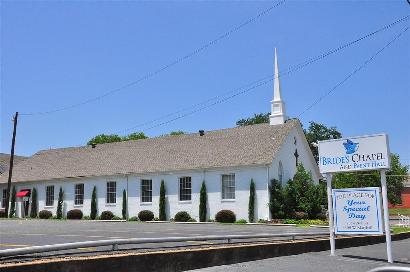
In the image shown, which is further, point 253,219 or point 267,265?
point 253,219

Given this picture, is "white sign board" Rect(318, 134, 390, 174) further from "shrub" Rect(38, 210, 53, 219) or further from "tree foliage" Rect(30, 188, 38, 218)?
"tree foliage" Rect(30, 188, 38, 218)

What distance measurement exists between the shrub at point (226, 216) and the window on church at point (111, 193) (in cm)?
1085

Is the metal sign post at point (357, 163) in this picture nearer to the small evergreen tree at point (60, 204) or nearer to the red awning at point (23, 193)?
the small evergreen tree at point (60, 204)

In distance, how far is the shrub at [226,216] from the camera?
34.2 metres

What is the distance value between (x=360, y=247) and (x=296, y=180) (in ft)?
62.4

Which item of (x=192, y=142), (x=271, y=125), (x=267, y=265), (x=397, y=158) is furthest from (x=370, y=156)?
(x=397, y=158)

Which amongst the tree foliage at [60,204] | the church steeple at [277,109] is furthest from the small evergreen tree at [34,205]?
the church steeple at [277,109]

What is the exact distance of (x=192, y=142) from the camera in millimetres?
41938

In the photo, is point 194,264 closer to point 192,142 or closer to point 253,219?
point 253,219

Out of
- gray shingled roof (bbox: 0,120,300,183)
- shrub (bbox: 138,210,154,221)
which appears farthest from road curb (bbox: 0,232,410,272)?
shrub (bbox: 138,210,154,221)

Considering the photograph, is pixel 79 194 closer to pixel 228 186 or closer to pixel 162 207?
pixel 162 207

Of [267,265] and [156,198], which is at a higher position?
[156,198]

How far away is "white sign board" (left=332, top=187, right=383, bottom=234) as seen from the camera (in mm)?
12850

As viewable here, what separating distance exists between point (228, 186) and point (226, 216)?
8.08 feet
